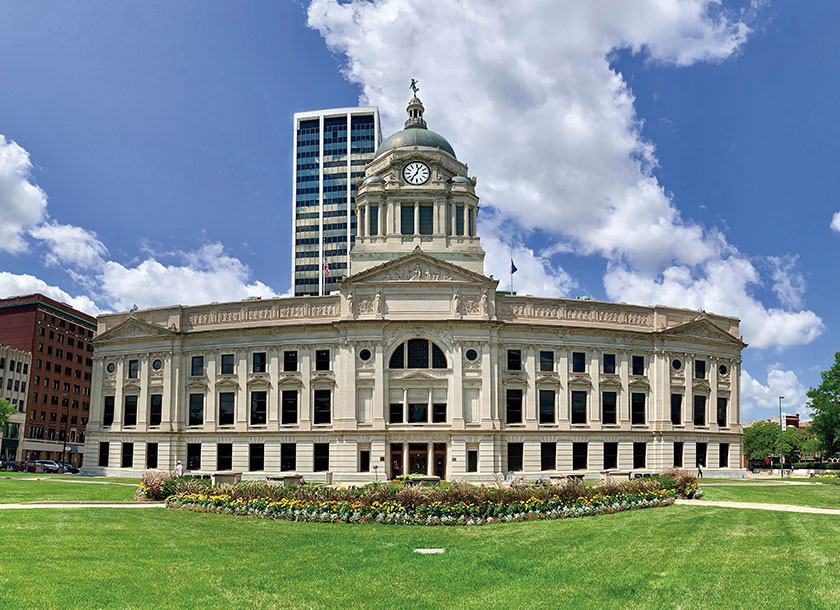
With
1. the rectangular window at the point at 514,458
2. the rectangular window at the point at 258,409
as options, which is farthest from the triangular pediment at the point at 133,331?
the rectangular window at the point at 514,458

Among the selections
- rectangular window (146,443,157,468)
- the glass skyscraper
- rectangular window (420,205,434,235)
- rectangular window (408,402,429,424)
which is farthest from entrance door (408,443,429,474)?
the glass skyscraper

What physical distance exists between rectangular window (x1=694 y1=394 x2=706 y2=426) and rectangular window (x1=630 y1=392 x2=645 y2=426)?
232 inches

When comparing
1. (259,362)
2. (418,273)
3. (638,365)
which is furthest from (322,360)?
(638,365)

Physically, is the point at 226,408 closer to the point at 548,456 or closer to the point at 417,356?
the point at 417,356

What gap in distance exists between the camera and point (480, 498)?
30844 mm

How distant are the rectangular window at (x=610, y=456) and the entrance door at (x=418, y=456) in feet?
54.7

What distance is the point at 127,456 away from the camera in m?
70.9

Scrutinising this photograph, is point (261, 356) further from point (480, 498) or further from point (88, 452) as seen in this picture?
point (480, 498)

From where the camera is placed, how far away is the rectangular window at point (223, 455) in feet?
221

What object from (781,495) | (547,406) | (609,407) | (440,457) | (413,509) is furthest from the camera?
(609,407)

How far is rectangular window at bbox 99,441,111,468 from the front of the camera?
7219 cm

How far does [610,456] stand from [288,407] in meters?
29.2

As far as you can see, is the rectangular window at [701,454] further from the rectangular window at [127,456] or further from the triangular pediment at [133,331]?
the rectangular window at [127,456]

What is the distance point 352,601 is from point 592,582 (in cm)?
588
